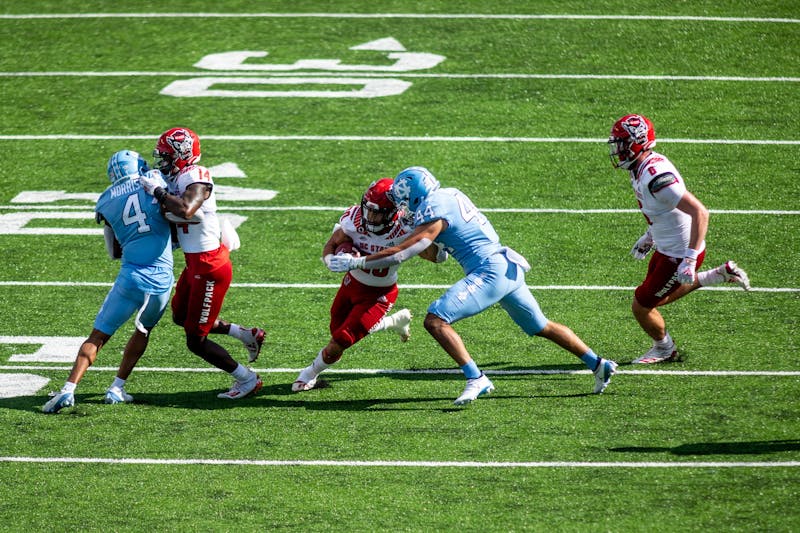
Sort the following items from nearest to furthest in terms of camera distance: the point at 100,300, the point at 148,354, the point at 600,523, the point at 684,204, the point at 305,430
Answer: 1. the point at 600,523
2. the point at 305,430
3. the point at 684,204
4. the point at 148,354
5. the point at 100,300

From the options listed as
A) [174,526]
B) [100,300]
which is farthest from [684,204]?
[100,300]

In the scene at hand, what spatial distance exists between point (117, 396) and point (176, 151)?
1652 millimetres

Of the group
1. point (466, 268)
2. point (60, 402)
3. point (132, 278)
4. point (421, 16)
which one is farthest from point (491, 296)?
point (421, 16)

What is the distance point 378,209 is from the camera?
764 cm

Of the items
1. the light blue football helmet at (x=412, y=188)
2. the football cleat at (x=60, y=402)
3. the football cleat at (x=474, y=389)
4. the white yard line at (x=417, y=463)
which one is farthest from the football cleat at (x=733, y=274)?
the football cleat at (x=60, y=402)

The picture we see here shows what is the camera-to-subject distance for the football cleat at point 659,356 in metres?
8.19

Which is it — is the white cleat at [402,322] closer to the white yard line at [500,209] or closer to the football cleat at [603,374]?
the football cleat at [603,374]

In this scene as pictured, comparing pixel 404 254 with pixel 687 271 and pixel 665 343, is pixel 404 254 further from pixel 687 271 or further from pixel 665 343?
pixel 665 343

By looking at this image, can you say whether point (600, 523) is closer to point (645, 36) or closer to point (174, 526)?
point (174, 526)

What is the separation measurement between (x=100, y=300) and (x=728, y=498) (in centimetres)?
554

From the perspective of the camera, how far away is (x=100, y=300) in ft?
31.8

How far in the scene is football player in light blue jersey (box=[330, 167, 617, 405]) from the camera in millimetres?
7418

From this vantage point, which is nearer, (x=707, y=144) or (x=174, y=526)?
(x=174, y=526)

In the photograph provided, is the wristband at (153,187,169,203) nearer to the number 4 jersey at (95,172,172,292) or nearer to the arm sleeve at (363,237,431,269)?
the number 4 jersey at (95,172,172,292)
